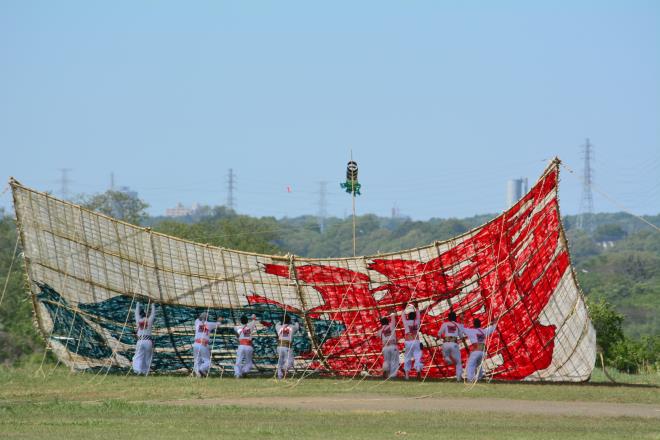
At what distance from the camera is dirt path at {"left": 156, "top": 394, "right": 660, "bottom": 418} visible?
2284 centimetres

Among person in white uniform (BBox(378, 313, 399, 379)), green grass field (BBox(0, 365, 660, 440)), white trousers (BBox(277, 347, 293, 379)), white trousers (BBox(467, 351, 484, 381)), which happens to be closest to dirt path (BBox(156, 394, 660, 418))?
green grass field (BBox(0, 365, 660, 440))

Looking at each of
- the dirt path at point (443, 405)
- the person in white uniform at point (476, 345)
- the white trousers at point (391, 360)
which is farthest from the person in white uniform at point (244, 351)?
the dirt path at point (443, 405)

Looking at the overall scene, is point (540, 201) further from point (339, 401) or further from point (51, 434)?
point (51, 434)

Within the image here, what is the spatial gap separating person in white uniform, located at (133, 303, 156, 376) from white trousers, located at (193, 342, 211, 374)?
1.15m

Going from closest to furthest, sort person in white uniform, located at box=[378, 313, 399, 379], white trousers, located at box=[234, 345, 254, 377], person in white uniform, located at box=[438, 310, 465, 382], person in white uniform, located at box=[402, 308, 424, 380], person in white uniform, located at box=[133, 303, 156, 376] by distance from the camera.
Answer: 1. person in white uniform, located at box=[438, 310, 465, 382]
2. person in white uniform, located at box=[402, 308, 424, 380]
3. person in white uniform, located at box=[378, 313, 399, 379]
4. white trousers, located at box=[234, 345, 254, 377]
5. person in white uniform, located at box=[133, 303, 156, 376]

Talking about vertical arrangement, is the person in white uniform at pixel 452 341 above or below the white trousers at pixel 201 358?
above

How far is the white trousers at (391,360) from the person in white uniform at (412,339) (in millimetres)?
413

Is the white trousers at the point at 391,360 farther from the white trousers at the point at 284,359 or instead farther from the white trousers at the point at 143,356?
the white trousers at the point at 143,356

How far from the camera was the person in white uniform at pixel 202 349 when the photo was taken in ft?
101

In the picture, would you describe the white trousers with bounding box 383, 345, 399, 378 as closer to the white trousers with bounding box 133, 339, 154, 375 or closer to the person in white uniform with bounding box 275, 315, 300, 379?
the person in white uniform with bounding box 275, 315, 300, 379

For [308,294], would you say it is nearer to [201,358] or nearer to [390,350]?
[390,350]

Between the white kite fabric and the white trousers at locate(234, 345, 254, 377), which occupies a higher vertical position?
the white kite fabric

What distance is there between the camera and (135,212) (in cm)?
9944

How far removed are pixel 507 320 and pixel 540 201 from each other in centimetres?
279
